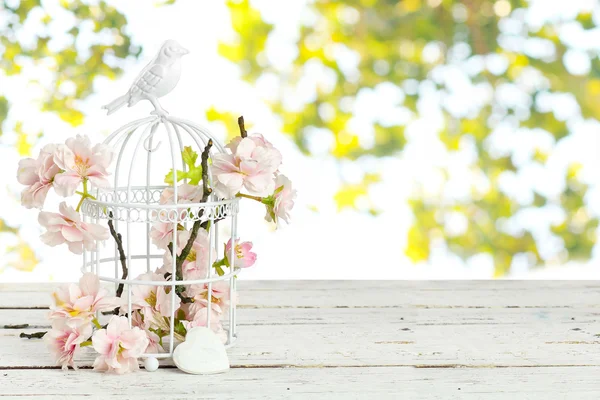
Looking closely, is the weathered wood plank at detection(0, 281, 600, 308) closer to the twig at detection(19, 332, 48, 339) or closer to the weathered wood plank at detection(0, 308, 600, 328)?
the weathered wood plank at detection(0, 308, 600, 328)

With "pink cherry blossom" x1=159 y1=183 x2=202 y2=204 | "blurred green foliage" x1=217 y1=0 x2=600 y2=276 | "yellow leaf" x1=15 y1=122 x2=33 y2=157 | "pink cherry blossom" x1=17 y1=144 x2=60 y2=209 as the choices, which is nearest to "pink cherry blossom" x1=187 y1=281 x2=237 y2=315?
"pink cherry blossom" x1=159 y1=183 x2=202 y2=204

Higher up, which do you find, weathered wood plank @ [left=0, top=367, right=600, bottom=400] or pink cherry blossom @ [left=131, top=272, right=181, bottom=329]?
pink cherry blossom @ [left=131, top=272, right=181, bottom=329]

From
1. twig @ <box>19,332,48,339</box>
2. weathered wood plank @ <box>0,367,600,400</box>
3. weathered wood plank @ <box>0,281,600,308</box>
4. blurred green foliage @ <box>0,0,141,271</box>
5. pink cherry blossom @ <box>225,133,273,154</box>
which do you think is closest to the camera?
weathered wood plank @ <box>0,367,600,400</box>

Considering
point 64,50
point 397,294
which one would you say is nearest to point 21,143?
point 64,50

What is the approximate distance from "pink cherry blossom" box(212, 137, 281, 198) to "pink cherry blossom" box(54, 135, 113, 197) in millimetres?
161

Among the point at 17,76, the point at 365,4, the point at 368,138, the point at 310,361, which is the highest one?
the point at 365,4

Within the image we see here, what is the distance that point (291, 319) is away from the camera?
1.47 m

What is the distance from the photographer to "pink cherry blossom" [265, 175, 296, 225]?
1.19 metres

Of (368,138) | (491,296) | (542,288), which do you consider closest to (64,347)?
(491,296)

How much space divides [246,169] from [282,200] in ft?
0.29

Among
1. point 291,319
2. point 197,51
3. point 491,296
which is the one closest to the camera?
point 291,319

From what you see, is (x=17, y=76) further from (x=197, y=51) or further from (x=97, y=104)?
(x=197, y=51)

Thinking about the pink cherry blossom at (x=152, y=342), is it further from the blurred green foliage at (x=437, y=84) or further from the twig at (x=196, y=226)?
the blurred green foliage at (x=437, y=84)

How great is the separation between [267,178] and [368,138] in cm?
142
